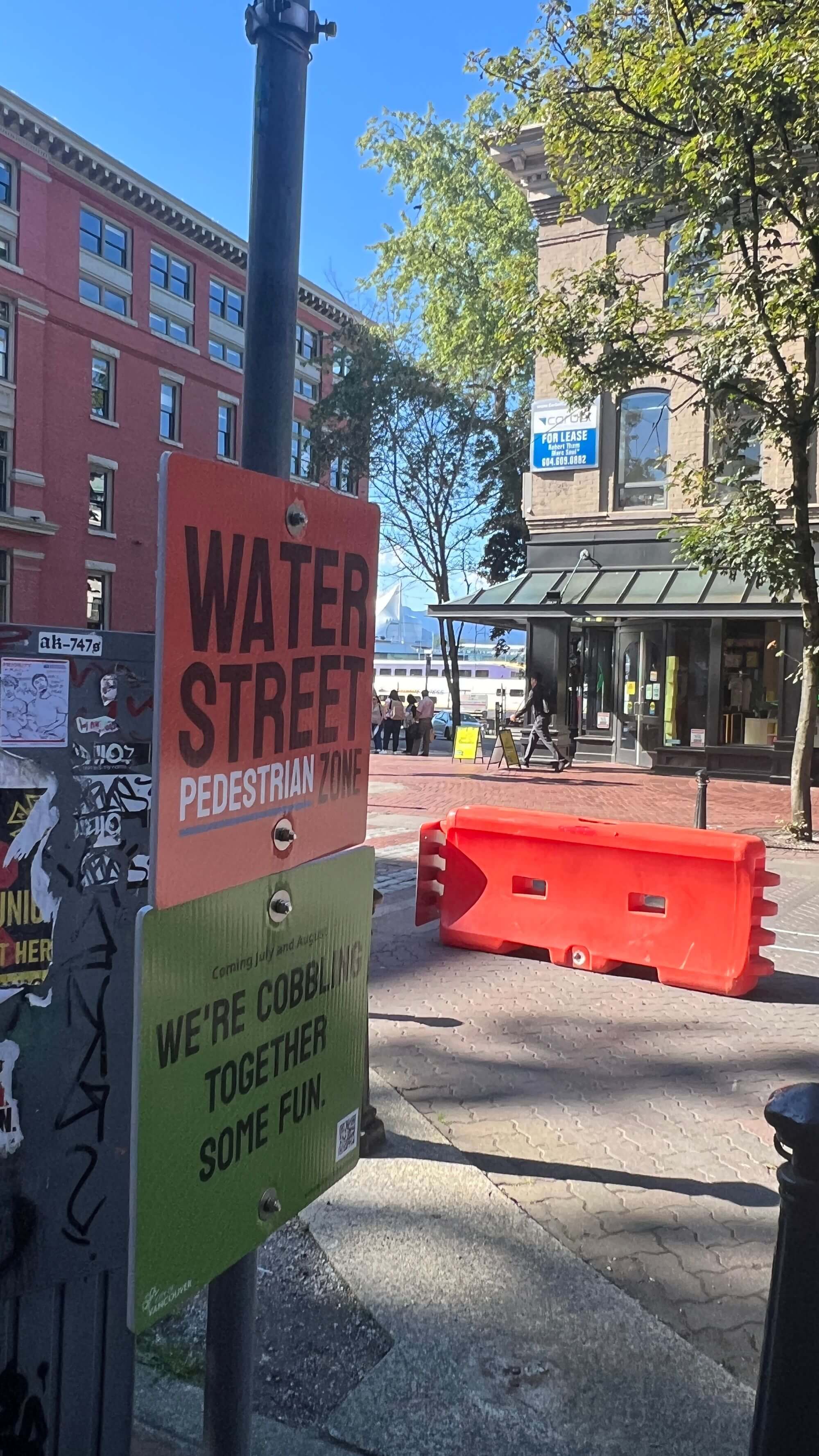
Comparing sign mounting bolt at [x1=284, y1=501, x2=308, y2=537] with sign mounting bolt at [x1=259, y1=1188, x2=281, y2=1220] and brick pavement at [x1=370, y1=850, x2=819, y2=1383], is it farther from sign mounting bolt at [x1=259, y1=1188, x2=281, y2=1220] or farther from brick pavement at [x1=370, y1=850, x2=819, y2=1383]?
brick pavement at [x1=370, y1=850, x2=819, y2=1383]

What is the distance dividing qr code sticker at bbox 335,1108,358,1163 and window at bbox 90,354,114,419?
38193mm

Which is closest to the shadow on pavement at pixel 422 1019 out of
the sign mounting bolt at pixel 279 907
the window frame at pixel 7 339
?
the sign mounting bolt at pixel 279 907

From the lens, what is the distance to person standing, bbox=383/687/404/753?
27844mm

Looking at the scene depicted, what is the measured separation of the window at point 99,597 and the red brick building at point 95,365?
6 cm

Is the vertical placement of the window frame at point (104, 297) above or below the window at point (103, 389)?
above

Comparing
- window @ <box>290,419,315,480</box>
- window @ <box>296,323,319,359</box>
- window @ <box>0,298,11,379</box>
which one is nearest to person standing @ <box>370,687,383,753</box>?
window @ <box>290,419,315,480</box>

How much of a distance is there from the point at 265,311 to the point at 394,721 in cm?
2593

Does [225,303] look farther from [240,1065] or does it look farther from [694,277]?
[240,1065]

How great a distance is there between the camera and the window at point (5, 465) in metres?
34.0

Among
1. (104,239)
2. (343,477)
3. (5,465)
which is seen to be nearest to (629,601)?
(343,477)

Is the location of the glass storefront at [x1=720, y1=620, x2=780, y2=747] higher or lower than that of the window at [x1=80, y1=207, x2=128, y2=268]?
lower

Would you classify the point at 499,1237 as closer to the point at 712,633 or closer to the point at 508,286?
the point at 508,286

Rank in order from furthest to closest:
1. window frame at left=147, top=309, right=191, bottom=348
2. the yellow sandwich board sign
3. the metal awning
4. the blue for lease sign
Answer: window frame at left=147, top=309, right=191, bottom=348 < the blue for lease sign < the yellow sandwich board sign < the metal awning

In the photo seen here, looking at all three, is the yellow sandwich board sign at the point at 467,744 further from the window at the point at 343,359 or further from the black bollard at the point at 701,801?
the window at the point at 343,359
